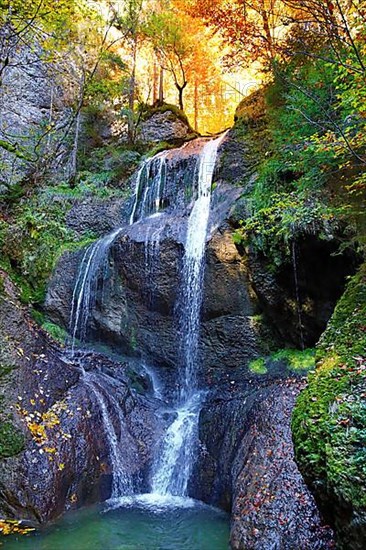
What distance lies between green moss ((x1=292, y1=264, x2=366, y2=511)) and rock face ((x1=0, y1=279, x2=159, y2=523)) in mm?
4174

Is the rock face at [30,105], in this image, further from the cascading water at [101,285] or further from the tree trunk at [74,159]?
the cascading water at [101,285]

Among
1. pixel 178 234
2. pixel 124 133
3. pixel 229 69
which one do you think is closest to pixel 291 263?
pixel 178 234

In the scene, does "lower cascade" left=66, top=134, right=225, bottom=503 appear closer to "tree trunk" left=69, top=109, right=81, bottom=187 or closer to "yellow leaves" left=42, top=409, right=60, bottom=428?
"yellow leaves" left=42, top=409, right=60, bottom=428

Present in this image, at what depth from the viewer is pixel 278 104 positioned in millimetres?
10719

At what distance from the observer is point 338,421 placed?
280 centimetres

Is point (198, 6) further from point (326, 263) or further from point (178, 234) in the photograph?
point (326, 263)

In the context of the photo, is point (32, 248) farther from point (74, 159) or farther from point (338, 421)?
point (338, 421)

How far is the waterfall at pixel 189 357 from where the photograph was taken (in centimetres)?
726

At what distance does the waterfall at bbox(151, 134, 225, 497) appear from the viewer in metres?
7.26

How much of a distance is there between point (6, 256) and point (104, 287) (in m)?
3.07

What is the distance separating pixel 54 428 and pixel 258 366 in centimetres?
425

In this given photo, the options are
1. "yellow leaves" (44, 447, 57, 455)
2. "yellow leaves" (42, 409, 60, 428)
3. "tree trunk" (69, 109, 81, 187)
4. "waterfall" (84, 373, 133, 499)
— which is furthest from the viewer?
"tree trunk" (69, 109, 81, 187)

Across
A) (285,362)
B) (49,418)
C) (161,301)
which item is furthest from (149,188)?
(49,418)

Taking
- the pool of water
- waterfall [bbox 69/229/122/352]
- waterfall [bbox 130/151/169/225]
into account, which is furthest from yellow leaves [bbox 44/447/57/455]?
waterfall [bbox 130/151/169/225]
